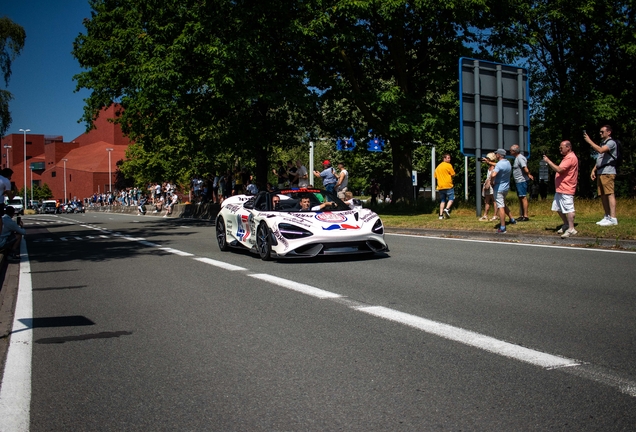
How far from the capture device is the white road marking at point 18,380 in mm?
3994

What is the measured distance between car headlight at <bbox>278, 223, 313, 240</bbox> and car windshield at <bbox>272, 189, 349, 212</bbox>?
29.2 inches

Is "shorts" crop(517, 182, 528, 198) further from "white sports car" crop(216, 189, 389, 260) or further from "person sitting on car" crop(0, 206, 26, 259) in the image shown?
"person sitting on car" crop(0, 206, 26, 259)

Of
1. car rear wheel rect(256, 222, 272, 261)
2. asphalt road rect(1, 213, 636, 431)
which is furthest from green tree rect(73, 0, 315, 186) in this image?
asphalt road rect(1, 213, 636, 431)

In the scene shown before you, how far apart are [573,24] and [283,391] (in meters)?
35.1

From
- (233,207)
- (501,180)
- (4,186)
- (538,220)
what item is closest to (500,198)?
(501,180)

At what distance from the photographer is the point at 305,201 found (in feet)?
41.2

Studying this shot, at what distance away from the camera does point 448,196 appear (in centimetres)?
2130

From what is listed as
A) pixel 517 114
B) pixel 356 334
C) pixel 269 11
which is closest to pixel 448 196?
pixel 517 114

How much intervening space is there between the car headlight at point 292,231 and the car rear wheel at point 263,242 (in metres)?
0.38

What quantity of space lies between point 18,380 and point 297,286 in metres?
4.34

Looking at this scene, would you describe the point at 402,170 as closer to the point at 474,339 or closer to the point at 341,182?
the point at 341,182

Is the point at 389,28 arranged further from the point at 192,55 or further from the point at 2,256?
the point at 2,256

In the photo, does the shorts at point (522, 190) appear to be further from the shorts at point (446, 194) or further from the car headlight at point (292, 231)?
the car headlight at point (292, 231)

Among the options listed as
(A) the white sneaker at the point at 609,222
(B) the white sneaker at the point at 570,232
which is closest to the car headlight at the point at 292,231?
(B) the white sneaker at the point at 570,232
